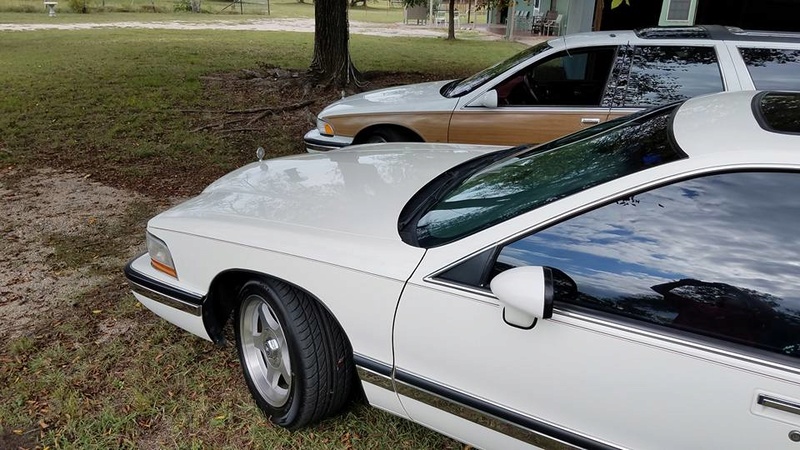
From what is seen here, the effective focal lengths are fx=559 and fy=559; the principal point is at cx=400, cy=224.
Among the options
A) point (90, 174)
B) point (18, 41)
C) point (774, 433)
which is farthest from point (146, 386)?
point (18, 41)

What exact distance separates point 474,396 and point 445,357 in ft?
→ 0.54

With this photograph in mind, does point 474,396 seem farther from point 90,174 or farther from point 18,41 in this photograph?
point 18,41

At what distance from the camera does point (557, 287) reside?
1727mm

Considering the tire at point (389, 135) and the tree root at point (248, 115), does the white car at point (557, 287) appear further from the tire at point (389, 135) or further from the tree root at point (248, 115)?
the tree root at point (248, 115)

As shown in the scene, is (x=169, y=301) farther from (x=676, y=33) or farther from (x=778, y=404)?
(x=676, y=33)

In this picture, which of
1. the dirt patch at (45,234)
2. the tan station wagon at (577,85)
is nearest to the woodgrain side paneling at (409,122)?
the tan station wagon at (577,85)

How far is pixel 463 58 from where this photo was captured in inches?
623

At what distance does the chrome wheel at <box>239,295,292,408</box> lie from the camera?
244 cm

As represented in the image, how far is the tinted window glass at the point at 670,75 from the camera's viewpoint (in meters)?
4.07

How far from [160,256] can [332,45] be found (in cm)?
729

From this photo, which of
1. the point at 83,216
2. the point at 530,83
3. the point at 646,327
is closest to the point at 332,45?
the point at 530,83

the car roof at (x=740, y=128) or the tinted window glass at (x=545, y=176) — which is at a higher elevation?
the car roof at (x=740, y=128)

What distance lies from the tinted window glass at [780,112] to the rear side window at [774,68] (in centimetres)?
199

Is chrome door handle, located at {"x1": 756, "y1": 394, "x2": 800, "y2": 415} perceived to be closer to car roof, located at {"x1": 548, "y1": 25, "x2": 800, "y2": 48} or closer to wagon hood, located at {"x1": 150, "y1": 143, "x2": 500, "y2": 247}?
wagon hood, located at {"x1": 150, "y1": 143, "x2": 500, "y2": 247}
